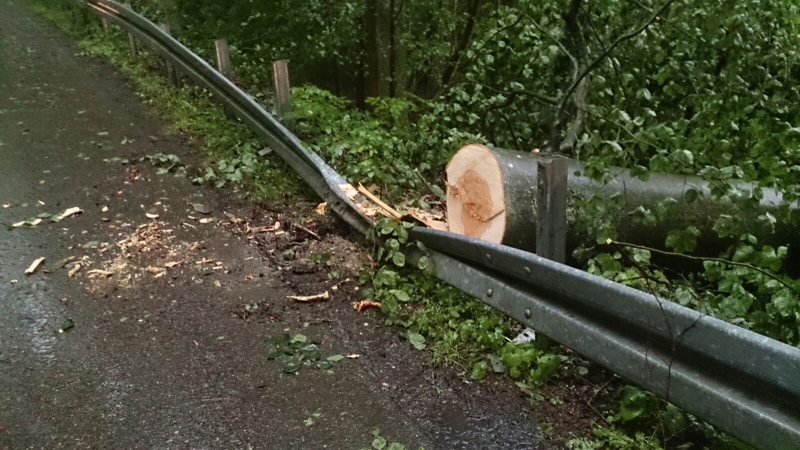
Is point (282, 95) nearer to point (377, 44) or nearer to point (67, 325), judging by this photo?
point (377, 44)

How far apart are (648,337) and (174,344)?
262 centimetres

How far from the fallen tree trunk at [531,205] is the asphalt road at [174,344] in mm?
972

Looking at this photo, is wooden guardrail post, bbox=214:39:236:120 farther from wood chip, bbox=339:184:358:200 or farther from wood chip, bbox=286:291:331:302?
wood chip, bbox=286:291:331:302

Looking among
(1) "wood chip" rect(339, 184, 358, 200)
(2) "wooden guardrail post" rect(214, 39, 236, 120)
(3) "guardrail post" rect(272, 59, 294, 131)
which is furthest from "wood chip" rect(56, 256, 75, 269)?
(2) "wooden guardrail post" rect(214, 39, 236, 120)

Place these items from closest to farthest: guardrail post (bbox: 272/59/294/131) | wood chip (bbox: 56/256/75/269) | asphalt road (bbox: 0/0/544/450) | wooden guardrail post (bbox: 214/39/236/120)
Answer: asphalt road (bbox: 0/0/544/450) → wood chip (bbox: 56/256/75/269) → guardrail post (bbox: 272/59/294/131) → wooden guardrail post (bbox: 214/39/236/120)

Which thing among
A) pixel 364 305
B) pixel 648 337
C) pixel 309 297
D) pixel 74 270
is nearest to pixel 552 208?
pixel 648 337

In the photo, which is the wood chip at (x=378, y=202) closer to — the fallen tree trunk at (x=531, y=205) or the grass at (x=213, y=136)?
the fallen tree trunk at (x=531, y=205)

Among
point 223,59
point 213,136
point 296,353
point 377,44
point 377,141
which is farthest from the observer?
point 377,44

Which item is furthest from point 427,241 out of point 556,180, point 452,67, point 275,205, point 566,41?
point 452,67

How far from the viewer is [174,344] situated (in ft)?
10.9

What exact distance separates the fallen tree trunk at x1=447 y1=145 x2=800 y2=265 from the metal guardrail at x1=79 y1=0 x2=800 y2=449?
14.7 inches

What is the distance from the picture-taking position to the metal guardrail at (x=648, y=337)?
1844mm

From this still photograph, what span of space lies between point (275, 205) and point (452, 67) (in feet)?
16.7

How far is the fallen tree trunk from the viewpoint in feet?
11.8
